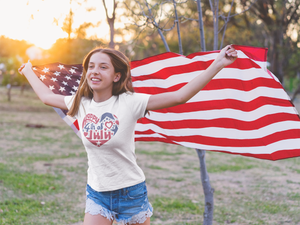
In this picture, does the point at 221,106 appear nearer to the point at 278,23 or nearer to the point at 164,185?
the point at 164,185

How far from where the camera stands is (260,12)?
1500cm

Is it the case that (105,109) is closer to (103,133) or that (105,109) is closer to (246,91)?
(103,133)

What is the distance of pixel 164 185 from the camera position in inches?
264

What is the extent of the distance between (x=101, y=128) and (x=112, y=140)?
0.40 feet

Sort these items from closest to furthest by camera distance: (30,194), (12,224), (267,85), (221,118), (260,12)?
(267,85) < (221,118) < (12,224) < (30,194) < (260,12)

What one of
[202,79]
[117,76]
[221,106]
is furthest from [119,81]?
[221,106]

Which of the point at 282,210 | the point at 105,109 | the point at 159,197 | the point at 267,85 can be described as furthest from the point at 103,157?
the point at 282,210

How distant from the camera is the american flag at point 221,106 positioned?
311cm

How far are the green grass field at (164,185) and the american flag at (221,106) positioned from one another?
1881mm

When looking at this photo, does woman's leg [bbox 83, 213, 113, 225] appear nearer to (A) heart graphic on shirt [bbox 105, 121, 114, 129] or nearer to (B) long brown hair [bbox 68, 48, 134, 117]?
(A) heart graphic on shirt [bbox 105, 121, 114, 129]

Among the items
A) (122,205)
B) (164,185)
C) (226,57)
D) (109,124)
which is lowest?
(164,185)

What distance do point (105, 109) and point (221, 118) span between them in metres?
1.47

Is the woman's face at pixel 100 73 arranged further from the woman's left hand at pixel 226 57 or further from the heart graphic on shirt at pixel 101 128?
the woman's left hand at pixel 226 57

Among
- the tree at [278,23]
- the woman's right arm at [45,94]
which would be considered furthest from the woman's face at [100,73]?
the tree at [278,23]
